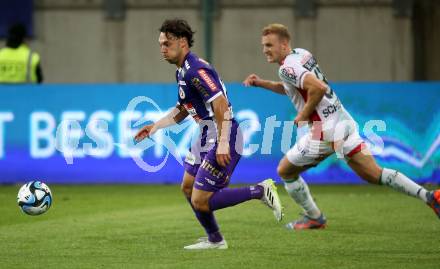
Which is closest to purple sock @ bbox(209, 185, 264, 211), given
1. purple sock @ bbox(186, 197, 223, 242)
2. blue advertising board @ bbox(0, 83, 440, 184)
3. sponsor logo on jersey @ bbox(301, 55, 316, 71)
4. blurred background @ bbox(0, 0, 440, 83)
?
purple sock @ bbox(186, 197, 223, 242)

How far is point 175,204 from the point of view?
485 inches

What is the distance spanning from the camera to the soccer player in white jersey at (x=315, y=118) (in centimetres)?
880

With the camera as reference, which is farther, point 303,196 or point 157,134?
point 157,134

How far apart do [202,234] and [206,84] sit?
1890 millimetres

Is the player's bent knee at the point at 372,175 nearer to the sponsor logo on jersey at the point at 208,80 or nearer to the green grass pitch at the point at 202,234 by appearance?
the green grass pitch at the point at 202,234

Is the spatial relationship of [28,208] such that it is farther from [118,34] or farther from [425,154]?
[118,34]

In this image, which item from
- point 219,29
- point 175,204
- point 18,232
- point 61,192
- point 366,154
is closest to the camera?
point 366,154

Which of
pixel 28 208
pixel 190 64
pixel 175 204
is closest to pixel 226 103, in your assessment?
pixel 190 64

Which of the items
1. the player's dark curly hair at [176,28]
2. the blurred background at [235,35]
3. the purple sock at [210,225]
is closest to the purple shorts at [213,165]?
the purple sock at [210,225]

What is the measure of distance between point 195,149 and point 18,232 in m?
2.17

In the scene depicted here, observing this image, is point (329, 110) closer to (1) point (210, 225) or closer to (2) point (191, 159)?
(2) point (191, 159)

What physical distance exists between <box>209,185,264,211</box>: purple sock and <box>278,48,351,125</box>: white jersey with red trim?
1.15m

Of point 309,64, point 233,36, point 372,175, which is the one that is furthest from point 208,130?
point 233,36

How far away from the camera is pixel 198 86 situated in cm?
809
